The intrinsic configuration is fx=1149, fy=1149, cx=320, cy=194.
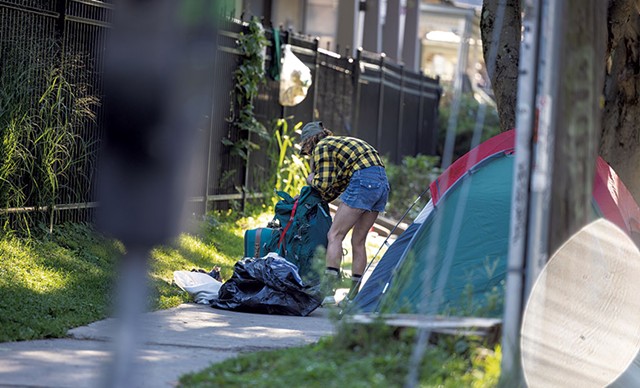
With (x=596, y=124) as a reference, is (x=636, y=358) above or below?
below

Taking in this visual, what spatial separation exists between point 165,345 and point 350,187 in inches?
125

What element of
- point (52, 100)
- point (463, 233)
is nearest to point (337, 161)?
point (463, 233)

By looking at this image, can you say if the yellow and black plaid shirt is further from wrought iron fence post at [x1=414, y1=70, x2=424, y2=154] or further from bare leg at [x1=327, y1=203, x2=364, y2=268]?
wrought iron fence post at [x1=414, y1=70, x2=424, y2=154]

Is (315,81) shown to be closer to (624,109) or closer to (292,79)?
(292,79)

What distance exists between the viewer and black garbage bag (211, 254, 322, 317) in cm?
847

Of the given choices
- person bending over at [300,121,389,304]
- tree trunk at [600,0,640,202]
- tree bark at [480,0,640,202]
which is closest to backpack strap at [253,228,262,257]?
person bending over at [300,121,389,304]

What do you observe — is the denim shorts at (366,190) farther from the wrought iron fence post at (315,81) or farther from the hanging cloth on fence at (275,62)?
the wrought iron fence post at (315,81)

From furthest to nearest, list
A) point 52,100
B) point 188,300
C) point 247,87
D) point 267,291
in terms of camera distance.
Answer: point 247,87 → point 52,100 → point 188,300 → point 267,291

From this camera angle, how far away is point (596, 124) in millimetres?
5320

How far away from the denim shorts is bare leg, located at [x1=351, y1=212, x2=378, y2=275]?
11cm

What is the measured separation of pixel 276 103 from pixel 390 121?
21.1ft

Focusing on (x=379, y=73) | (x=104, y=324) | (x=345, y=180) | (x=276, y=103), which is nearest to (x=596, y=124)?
(x=104, y=324)

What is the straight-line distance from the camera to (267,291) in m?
8.49

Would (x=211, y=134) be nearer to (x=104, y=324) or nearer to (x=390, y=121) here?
Result: (x=104, y=324)
